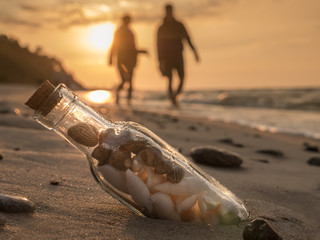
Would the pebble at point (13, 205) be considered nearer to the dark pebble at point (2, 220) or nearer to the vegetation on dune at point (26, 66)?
the dark pebble at point (2, 220)

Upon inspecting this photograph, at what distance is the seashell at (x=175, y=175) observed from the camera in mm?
1412

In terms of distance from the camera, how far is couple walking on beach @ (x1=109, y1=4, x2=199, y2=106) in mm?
9742

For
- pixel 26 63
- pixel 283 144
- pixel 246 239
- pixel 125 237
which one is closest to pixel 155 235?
pixel 125 237

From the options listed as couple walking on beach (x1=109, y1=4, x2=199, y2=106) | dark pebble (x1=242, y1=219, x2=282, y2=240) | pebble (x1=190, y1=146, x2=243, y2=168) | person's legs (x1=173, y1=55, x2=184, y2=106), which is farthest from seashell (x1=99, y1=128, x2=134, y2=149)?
person's legs (x1=173, y1=55, x2=184, y2=106)

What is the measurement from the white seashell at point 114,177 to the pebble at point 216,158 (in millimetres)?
1480

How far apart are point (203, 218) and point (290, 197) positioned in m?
0.99

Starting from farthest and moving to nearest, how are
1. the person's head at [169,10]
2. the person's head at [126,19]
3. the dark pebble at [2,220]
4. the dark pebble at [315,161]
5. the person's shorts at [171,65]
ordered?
the person's head at [126,19], the person's shorts at [171,65], the person's head at [169,10], the dark pebble at [315,161], the dark pebble at [2,220]

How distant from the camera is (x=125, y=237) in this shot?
132cm

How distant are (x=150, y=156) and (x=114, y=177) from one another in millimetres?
175

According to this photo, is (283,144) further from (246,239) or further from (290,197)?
(246,239)

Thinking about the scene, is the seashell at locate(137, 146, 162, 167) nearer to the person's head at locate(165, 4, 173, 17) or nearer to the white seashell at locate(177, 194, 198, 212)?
the white seashell at locate(177, 194, 198, 212)

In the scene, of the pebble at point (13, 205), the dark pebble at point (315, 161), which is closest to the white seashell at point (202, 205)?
the pebble at point (13, 205)

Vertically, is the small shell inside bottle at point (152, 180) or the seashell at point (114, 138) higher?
the seashell at point (114, 138)

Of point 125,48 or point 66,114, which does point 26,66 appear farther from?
point 66,114
